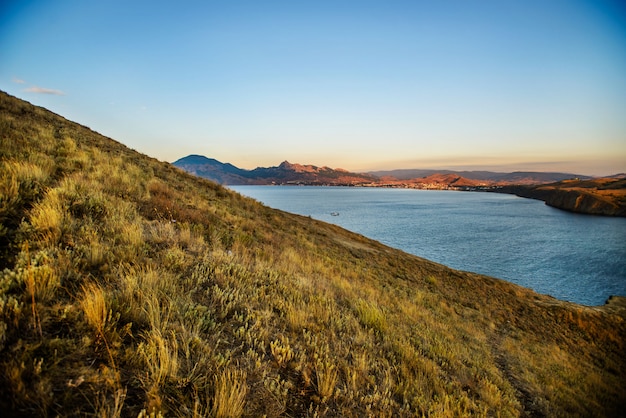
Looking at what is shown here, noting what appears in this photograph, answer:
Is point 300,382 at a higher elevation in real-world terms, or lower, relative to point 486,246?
higher

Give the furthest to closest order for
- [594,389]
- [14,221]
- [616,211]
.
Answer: [616,211], [594,389], [14,221]

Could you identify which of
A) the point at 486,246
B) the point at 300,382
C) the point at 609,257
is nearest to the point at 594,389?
the point at 300,382

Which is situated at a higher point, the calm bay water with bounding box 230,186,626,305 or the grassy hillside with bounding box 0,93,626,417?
the grassy hillside with bounding box 0,93,626,417

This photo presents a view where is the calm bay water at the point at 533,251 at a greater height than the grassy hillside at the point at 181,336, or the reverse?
the grassy hillside at the point at 181,336

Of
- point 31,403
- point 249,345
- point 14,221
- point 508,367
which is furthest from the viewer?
point 508,367

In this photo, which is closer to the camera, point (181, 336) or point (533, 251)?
point (181, 336)

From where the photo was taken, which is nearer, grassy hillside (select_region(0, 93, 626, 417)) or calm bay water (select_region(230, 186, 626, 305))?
grassy hillside (select_region(0, 93, 626, 417))

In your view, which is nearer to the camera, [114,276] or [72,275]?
[72,275]

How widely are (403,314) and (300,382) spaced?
606 centimetres

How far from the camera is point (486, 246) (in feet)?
137

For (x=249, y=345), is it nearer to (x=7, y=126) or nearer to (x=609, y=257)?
(x=7, y=126)

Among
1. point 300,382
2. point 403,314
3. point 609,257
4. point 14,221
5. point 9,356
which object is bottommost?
point 609,257

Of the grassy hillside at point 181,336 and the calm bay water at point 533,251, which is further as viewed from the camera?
the calm bay water at point 533,251

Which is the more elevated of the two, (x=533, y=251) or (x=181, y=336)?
(x=181, y=336)
